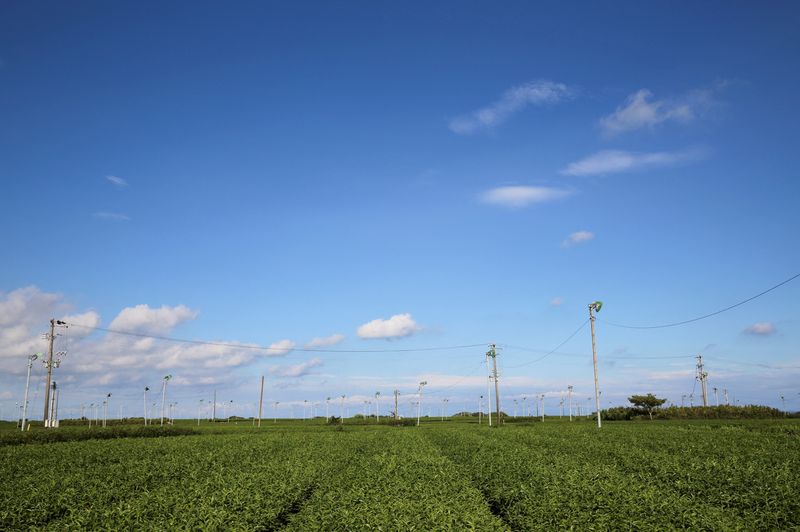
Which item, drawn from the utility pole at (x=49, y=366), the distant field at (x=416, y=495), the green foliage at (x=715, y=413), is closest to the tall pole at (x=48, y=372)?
the utility pole at (x=49, y=366)

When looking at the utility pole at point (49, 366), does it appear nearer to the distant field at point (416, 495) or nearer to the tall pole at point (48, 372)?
the tall pole at point (48, 372)

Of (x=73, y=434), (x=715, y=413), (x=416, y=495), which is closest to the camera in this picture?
(x=416, y=495)

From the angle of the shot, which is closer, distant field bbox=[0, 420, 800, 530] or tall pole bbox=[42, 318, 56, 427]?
distant field bbox=[0, 420, 800, 530]

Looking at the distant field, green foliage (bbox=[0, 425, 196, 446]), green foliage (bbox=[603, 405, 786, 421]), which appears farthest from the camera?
green foliage (bbox=[603, 405, 786, 421])

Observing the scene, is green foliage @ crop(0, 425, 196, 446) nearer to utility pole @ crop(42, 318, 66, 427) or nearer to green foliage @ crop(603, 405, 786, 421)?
utility pole @ crop(42, 318, 66, 427)

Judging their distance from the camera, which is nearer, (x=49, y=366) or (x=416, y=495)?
(x=416, y=495)

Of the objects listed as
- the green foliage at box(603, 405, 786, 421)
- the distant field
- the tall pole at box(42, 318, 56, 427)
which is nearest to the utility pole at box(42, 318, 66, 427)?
the tall pole at box(42, 318, 56, 427)

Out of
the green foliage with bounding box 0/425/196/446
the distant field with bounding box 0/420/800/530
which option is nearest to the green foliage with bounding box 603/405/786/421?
the distant field with bounding box 0/420/800/530

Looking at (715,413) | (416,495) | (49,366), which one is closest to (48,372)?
(49,366)

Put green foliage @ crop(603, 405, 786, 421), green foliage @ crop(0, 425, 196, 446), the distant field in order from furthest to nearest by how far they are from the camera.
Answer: green foliage @ crop(603, 405, 786, 421), green foliage @ crop(0, 425, 196, 446), the distant field

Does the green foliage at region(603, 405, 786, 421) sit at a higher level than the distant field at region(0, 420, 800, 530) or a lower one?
lower

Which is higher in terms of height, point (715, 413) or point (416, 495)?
point (416, 495)

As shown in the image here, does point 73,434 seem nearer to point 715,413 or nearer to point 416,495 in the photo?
point 416,495

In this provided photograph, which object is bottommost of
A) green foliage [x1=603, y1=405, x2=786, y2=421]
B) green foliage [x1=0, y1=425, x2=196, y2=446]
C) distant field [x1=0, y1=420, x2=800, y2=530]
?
green foliage [x1=603, y1=405, x2=786, y2=421]
